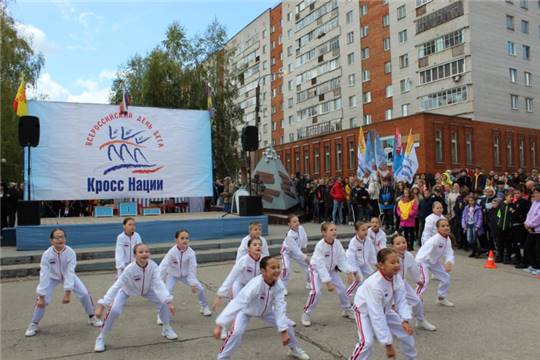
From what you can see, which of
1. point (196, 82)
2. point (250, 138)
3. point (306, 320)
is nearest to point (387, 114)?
point (196, 82)

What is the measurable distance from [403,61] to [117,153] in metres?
34.7

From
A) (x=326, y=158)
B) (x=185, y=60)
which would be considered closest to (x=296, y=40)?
(x=326, y=158)

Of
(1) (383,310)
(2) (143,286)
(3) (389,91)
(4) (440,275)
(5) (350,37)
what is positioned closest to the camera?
(1) (383,310)

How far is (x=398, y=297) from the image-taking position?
16.8 feet

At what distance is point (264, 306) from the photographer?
17.4 feet

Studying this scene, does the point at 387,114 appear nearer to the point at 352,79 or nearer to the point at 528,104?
the point at 352,79

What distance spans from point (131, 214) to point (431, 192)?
33.9 ft

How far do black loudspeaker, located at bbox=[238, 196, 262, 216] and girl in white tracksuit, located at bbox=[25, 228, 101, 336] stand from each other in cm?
838

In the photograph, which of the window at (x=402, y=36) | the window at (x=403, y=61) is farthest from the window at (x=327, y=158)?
the window at (x=402, y=36)

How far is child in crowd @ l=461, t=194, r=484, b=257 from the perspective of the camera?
12523 mm

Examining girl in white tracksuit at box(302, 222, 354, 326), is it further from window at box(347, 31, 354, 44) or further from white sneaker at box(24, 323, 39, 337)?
window at box(347, 31, 354, 44)

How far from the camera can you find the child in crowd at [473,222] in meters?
12.5

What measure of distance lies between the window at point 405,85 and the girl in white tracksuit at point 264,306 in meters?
40.7

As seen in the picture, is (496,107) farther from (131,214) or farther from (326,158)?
(131,214)
